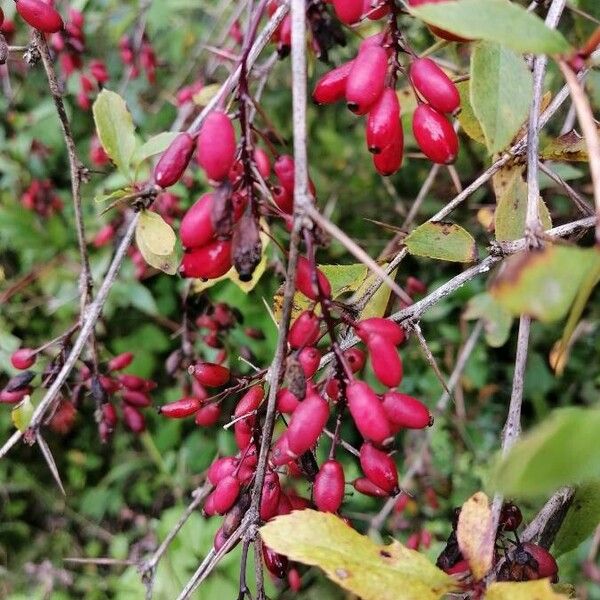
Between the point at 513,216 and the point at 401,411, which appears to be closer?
the point at 401,411

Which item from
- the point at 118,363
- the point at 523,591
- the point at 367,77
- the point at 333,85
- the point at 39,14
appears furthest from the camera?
the point at 118,363

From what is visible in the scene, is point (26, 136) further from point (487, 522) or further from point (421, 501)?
point (487, 522)

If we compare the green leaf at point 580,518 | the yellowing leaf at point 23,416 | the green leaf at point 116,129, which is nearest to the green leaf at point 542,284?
the green leaf at point 580,518

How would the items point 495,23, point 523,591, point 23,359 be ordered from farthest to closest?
point 23,359 < point 523,591 < point 495,23

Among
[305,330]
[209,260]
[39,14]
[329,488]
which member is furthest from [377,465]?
[39,14]

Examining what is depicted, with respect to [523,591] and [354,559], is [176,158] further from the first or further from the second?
[523,591]

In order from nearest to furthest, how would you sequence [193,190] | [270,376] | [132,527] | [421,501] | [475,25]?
[475,25] < [270,376] < [193,190] < [421,501] < [132,527]

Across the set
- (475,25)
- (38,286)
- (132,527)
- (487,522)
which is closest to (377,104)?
(475,25)
